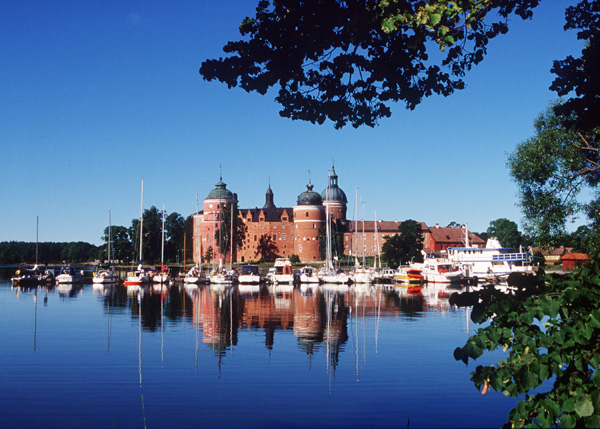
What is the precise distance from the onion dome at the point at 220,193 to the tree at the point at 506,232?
54.8 metres

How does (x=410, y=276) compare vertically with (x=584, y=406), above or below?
above

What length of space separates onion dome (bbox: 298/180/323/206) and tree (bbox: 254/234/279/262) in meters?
11.3

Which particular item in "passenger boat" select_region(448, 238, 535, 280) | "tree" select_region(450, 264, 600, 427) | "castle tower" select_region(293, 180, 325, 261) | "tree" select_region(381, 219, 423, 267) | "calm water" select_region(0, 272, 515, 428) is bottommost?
"calm water" select_region(0, 272, 515, 428)

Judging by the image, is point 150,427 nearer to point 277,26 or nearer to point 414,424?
point 414,424

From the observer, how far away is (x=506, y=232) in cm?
→ 12781

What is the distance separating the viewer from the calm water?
1312 cm

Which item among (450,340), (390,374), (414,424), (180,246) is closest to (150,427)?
(414,424)

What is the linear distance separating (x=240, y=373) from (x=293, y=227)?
12010 centimetres

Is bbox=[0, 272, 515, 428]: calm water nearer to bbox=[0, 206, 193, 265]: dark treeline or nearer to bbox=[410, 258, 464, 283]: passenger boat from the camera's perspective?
bbox=[410, 258, 464, 283]: passenger boat

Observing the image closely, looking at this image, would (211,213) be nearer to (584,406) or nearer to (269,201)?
(269,201)

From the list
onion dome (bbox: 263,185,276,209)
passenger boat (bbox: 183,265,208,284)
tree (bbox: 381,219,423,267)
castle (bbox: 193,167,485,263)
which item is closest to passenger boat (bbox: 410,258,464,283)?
tree (bbox: 381,219,423,267)

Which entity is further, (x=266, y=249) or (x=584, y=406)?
(x=266, y=249)

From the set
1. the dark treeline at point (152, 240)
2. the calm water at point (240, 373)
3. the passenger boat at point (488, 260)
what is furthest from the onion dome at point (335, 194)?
the calm water at point (240, 373)

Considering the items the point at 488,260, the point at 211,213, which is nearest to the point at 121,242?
the point at 211,213
